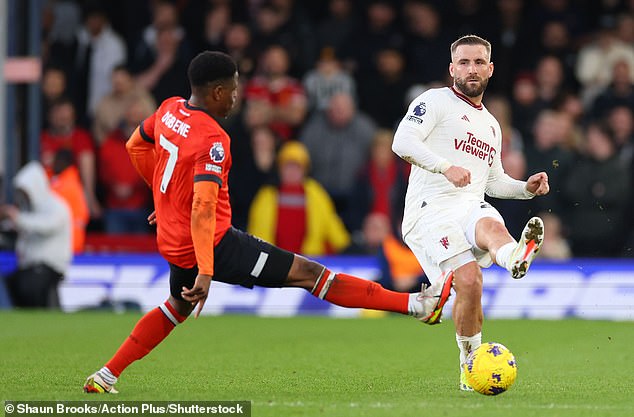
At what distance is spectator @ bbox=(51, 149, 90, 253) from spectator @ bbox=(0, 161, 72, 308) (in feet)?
0.89

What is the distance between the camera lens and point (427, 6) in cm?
1766

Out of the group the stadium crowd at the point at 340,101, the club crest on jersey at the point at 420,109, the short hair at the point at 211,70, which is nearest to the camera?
the short hair at the point at 211,70

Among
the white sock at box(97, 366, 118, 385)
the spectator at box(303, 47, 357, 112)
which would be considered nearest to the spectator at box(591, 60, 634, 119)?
the spectator at box(303, 47, 357, 112)

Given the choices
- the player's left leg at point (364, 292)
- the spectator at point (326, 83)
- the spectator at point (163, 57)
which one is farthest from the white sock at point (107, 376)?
the spectator at point (163, 57)

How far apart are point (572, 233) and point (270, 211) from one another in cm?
391

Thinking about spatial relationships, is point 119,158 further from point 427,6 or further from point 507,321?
point 507,321

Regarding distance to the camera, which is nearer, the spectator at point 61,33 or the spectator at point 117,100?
the spectator at point 117,100

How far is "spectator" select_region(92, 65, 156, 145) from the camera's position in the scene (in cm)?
1730

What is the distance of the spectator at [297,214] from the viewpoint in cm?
1620

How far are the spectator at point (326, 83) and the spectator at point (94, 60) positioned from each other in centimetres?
286

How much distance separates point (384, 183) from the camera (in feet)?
54.3

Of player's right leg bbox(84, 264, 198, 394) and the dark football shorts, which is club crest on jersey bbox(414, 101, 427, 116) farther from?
player's right leg bbox(84, 264, 198, 394)

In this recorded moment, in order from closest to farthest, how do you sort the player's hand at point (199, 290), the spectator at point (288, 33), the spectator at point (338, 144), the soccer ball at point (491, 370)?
the player's hand at point (199, 290) → the soccer ball at point (491, 370) → the spectator at point (338, 144) → the spectator at point (288, 33)

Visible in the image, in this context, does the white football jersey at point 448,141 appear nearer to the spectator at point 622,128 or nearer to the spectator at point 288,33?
the spectator at point 622,128
